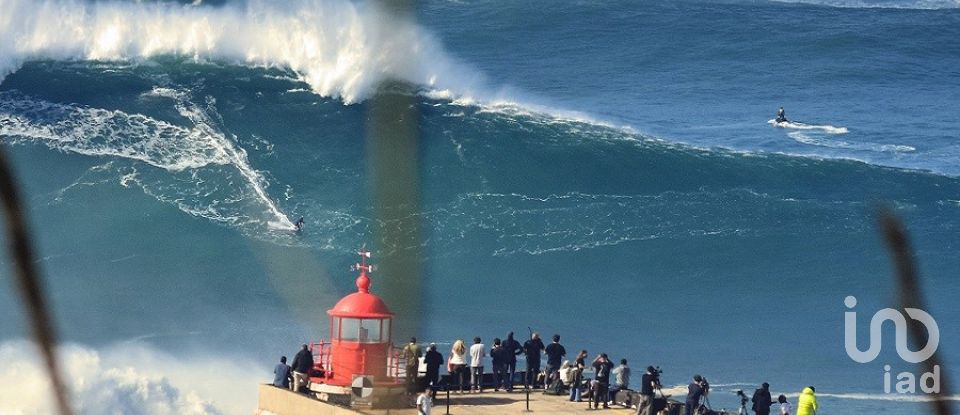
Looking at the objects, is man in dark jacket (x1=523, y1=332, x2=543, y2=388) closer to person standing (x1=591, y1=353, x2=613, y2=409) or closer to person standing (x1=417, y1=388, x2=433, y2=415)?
person standing (x1=591, y1=353, x2=613, y2=409)

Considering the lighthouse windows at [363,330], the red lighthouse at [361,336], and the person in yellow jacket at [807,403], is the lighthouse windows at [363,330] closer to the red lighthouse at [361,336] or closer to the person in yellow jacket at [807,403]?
the red lighthouse at [361,336]

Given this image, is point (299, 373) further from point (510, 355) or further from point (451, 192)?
point (451, 192)

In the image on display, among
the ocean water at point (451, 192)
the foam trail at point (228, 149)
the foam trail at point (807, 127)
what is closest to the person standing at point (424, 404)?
the ocean water at point (451, 192)

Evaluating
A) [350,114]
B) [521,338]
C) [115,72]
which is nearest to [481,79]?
[350,114]

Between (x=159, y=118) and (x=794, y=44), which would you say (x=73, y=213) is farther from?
(x=794, y=44)

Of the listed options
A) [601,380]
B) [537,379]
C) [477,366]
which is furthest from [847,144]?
[601,380]

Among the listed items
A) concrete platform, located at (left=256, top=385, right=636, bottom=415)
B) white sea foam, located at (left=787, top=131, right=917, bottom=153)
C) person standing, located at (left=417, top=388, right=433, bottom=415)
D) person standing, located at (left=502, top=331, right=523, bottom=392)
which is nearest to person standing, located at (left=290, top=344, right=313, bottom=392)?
concrete platform, located at (left=256, top=385, right=636, bottom=415)

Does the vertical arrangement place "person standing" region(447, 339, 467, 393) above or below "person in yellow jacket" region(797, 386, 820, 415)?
above
